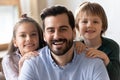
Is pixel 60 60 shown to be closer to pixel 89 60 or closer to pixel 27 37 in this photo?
pixel 89 60

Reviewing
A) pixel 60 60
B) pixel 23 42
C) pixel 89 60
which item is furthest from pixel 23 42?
pixel 89 60

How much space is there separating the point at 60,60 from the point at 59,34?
0.16 m

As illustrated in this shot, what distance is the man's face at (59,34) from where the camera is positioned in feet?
4.17

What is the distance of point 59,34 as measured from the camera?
127 centimetres

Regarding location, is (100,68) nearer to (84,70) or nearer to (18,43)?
(84,70)

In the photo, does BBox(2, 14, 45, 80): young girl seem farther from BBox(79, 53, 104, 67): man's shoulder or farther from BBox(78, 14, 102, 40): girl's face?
BBox(79, 53, 104, 67): man's shoulder

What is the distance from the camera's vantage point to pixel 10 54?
1.78 meters

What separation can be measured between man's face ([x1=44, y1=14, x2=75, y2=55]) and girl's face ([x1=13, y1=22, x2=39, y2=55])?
373 mm

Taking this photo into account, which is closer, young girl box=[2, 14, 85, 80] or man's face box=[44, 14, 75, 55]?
man's face box=[44, 14, 75, 55]

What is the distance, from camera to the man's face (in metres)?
1.27

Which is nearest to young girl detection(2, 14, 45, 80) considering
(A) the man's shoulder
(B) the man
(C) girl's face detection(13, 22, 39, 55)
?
(C) girl's face detection(13, 22, 39, 55)

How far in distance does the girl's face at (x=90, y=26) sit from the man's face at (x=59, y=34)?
0.39 m

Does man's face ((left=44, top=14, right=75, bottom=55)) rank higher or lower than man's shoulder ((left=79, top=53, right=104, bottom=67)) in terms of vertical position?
higher

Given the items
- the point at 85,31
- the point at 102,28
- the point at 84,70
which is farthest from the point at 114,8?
the point at 84,70
